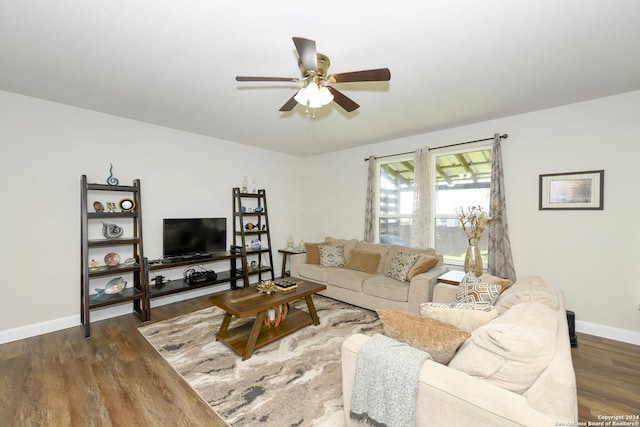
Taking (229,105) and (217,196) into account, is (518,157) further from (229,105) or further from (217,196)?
(217,196)

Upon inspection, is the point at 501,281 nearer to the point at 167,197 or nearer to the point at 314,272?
the point at 314,272

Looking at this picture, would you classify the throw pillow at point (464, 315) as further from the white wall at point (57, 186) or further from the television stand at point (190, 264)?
the white wall at point (57, 186)

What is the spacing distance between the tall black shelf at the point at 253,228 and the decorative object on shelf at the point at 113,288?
1683mm

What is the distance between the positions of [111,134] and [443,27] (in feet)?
13.4

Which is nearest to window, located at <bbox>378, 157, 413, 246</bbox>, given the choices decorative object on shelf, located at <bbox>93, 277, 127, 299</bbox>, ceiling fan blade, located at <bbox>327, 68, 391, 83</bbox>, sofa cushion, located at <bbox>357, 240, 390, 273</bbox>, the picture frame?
sofa cushion, located at <bbox>357, 240, 390, 273</bbox>

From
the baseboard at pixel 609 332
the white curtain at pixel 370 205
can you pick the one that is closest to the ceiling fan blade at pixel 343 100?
the white curtain at pixel 370 205

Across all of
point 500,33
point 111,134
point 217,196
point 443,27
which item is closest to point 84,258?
point 111,134

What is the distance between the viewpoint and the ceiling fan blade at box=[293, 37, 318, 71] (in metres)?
1.54

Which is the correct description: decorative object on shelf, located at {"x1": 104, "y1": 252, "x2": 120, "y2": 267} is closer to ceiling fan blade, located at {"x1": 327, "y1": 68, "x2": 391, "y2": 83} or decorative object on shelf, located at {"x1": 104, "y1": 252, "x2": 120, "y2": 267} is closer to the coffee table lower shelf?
the coffee table lower shelf

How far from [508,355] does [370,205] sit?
3790 mm

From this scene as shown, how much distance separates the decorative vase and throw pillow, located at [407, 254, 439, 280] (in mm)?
519

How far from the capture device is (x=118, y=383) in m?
2.16

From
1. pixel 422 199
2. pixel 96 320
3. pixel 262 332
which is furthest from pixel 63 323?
pixel 422 199

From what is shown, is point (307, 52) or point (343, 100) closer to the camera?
point (307, 52)
